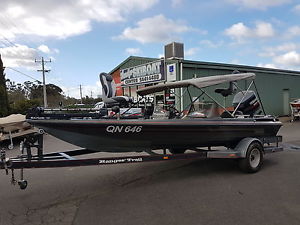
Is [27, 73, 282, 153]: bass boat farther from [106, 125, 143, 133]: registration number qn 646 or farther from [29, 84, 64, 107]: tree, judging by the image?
[29, 84, 64, 107]: tree

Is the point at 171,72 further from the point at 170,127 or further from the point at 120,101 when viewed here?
the point at 170,127

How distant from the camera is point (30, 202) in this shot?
3.92 meters

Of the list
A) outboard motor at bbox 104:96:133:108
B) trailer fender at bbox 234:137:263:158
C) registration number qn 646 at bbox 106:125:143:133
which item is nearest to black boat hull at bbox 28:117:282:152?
registration number qn 646 at bbox 106:125:143:133

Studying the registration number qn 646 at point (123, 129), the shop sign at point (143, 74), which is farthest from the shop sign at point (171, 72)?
the registration number qn 646 at point (123, 129)

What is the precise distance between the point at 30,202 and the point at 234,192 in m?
3.39

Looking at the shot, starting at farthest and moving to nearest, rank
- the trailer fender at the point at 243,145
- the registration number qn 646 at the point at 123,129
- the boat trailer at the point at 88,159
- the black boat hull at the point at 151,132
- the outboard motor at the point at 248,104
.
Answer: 1. the outboard motor at the point at 248,104
2. the trailer fender at the point at 243,145
3. the registration number qn 646 at the point at 123,129
4. the black boat hull at the point at 151,132
5. the boat trailer at the point at 88,159

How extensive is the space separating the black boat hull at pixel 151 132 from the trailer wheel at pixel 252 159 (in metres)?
0.36

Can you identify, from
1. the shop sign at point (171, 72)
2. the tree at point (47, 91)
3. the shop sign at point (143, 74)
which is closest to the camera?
the shop sign at point (171, 72)

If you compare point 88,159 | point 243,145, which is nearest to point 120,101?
point 88,159

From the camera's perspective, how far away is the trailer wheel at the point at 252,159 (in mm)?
5051

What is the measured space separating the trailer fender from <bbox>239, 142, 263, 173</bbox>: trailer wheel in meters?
0.07

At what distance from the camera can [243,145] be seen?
513cm

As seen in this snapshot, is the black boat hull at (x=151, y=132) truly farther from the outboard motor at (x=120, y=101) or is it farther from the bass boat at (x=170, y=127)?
the outboard motor at (x=120, y=101)

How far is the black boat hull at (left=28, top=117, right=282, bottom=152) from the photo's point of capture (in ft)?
12.6
